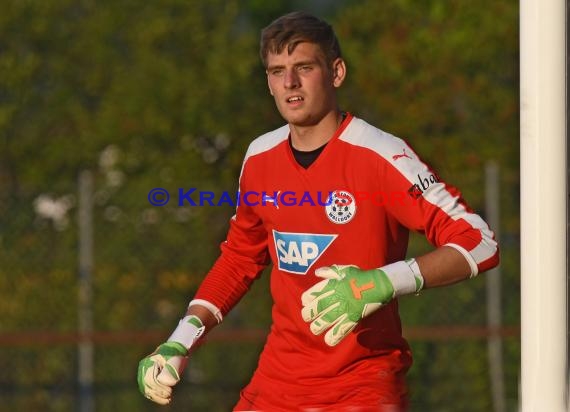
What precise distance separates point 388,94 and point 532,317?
8520 millimetres

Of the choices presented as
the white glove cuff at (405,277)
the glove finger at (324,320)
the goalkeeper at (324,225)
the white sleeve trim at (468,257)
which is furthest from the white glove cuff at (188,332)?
the white sleeve trim at (468,257)

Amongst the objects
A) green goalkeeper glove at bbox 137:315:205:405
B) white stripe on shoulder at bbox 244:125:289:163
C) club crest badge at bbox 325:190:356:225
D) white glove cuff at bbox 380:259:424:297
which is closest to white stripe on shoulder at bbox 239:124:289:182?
white stripe on shoulder at bbox 244:125:289:163

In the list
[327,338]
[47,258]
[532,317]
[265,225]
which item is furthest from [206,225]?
[532,317]

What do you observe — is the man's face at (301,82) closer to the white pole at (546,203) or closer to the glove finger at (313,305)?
the glove finger at (313,305)

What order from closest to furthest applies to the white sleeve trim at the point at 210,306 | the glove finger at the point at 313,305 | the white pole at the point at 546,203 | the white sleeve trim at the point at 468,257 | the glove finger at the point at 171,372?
the white pole at the point at 546,203
the glove finger at the point at 313,305
the white sleeve trim at the point at 468,257
the glove finger at the point at 171,372
the white sleeve trim at the point at 210,306

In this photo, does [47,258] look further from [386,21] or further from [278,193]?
[278,193]

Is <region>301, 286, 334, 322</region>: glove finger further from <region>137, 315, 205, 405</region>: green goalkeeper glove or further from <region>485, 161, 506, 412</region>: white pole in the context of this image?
<region>485, 161, 506, 412</region>: white pole

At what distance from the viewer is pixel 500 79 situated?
12.3m

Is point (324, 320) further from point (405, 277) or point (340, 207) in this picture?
point (340, 207)

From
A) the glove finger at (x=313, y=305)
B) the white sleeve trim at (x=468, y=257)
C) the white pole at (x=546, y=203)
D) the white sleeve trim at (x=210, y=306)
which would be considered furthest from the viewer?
the white sleeve trim at (x=210, y=306)

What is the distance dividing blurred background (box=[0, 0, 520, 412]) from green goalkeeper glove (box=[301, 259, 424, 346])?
6135 mm

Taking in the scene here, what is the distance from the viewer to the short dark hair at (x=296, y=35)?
5.21 m

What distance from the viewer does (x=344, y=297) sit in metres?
4.42

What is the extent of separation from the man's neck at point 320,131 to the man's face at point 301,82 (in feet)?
0.13
